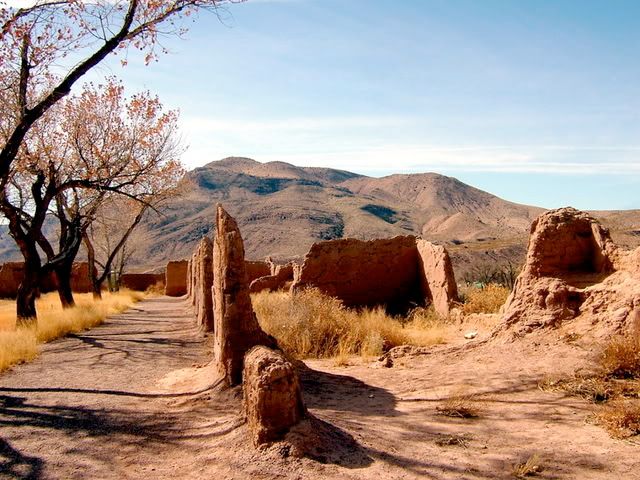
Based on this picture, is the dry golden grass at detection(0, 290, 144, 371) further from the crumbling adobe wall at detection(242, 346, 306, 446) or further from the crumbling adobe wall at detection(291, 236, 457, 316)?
the crumbling adobe wall at detection(242, 346, 306, 446)

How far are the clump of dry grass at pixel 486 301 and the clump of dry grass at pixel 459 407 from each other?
5949 millimetres

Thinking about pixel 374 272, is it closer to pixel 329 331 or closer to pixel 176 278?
pixel 329 331

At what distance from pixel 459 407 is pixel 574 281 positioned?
3709 mm

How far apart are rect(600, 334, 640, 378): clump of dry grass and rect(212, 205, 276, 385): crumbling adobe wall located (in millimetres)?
3891

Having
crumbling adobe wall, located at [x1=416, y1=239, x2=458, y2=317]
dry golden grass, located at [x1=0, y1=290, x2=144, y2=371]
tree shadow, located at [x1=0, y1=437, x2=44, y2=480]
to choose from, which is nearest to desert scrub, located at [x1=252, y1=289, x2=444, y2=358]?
crumbling adobe wall, located at [x1=416, y1=239, x2=458, y2=317]

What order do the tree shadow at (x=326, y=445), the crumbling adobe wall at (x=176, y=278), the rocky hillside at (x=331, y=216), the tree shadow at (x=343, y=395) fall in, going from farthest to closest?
the rocky hillside at (x=331, y=216) → the crumbling adobe wall at (x=176, y=278) → the tree shadow at (x=343, y=395) → the tree shadow at (x=326, y=445)

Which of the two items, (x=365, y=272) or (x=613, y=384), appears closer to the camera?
(x=613, y=384)

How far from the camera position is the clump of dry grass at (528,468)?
4.25 meters

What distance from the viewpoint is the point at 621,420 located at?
16.3ft

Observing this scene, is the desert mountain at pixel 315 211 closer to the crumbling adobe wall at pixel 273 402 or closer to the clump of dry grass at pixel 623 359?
the clump of dry grass at pixel 623 359

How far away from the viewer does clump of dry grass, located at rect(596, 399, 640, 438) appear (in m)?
4.86

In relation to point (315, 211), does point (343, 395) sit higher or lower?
lower

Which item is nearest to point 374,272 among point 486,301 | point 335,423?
point 486,301

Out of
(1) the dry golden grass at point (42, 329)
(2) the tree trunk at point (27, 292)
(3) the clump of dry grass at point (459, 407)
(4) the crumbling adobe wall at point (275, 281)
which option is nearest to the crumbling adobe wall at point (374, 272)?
Result: (4) the crumbling adobe wall at point (275, 281)
